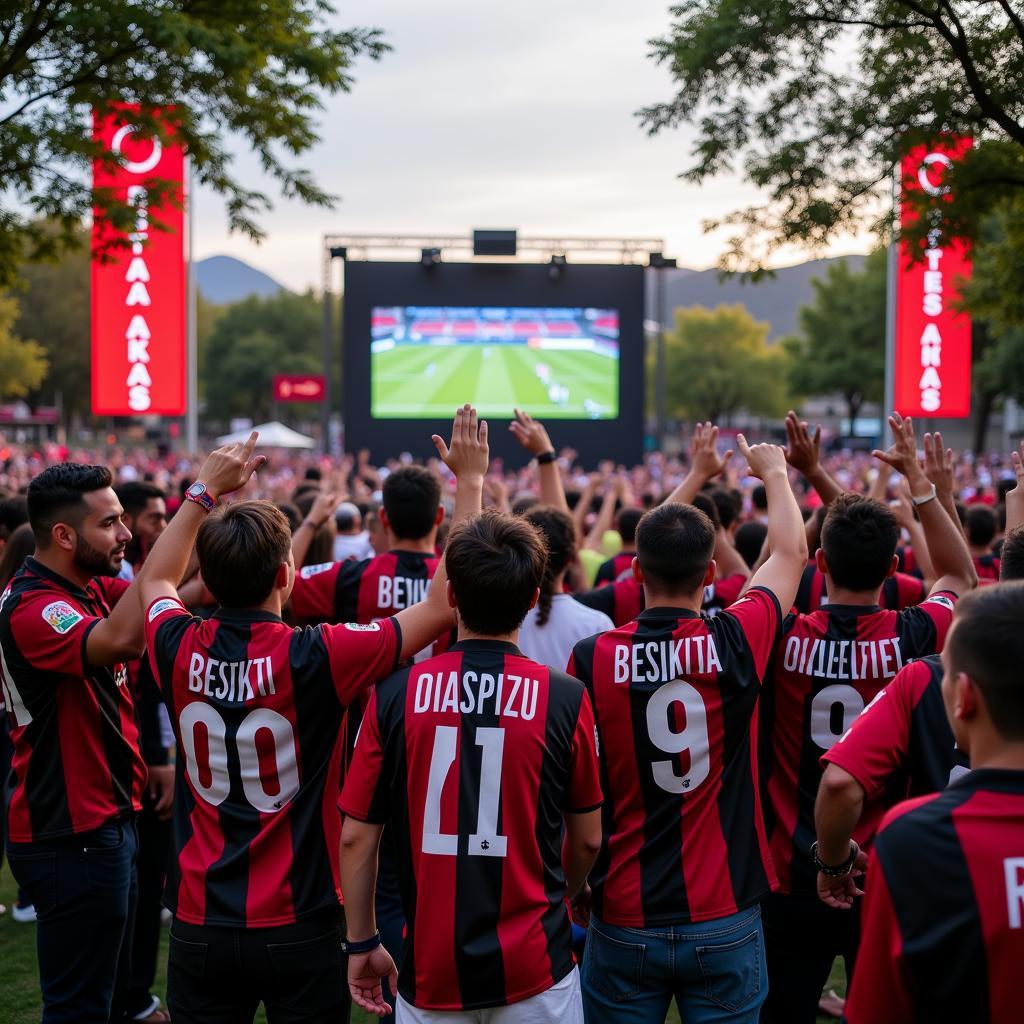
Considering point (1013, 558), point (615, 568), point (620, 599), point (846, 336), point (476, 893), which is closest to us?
point (476, 893)

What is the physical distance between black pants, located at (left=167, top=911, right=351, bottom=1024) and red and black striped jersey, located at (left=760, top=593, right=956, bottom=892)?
1.45 metres

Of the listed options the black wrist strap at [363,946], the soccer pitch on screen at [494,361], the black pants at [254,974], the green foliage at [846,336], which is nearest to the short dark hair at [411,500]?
the black pants at [254,974]

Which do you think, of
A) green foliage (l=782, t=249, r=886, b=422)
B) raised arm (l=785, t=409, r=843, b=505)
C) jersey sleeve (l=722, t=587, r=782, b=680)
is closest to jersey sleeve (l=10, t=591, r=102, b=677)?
jersey sleeve (l=722, t=587, r=782, b=680)

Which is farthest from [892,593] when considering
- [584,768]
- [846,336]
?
[846,336]

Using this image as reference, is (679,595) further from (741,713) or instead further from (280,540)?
(280,540)

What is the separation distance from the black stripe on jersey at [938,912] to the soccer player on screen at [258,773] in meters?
1.39

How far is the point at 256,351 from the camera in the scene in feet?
263

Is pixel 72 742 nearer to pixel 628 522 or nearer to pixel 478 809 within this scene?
Answer: pixel 478 809

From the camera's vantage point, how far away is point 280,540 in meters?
2.91

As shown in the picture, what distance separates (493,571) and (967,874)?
48.6 inches

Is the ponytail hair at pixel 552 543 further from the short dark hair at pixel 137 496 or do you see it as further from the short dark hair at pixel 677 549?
the short dark hair at pixel 137 496

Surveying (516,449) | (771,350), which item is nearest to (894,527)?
(516,449)

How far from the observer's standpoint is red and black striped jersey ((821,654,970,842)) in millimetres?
2672

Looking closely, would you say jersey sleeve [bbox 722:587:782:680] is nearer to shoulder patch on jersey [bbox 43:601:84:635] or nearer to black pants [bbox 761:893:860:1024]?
black pants [bbox 761:893:860:1024]
